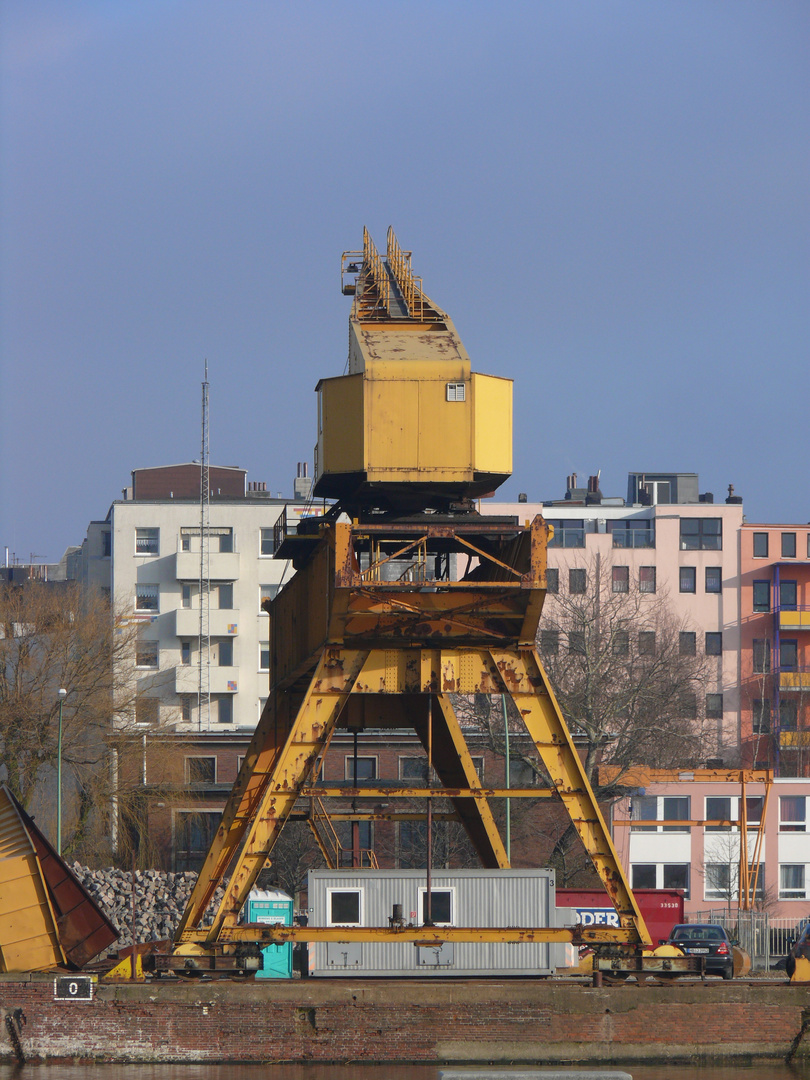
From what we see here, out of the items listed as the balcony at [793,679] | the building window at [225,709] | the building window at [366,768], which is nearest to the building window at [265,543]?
the building window at [225,709]

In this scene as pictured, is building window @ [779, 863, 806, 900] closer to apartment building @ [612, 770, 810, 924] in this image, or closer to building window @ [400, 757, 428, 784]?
apartment building @ [612, 770, 810, 924]

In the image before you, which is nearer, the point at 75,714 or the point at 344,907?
the point at 344,907

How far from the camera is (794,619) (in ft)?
285

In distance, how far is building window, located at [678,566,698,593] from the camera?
88.3m

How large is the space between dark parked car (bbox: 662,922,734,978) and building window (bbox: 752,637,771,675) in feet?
163

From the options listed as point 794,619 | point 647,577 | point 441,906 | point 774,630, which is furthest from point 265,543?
point 441,906

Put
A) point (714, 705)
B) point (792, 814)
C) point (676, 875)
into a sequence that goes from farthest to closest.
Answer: point (714, 705) → point (676, 875) → point (792, 814)

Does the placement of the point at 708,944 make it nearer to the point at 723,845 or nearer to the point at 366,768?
the point at 723,845

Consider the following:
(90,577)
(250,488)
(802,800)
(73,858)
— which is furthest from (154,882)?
(250,488)

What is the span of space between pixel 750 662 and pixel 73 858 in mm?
43659

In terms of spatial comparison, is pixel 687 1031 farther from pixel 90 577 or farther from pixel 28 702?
pixel 90 577

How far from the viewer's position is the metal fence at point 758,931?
44.9 m

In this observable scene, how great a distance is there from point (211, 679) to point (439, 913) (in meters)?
59.7

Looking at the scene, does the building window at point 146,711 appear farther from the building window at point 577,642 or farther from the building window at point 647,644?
the building window at point 647,644
